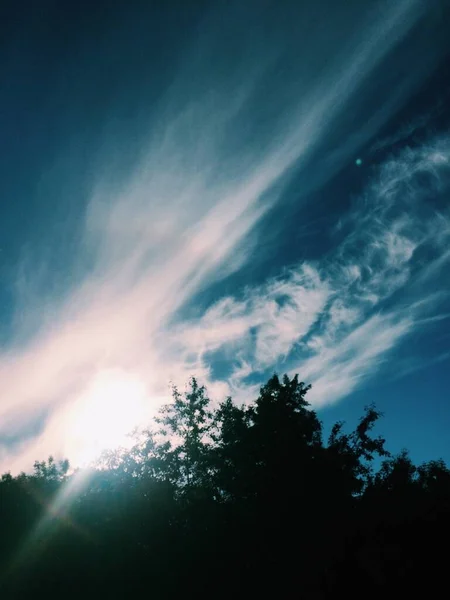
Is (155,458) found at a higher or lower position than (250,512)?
higher

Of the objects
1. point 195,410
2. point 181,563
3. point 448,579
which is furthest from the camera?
point 195,410

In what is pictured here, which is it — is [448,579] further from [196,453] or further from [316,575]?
[196,453]

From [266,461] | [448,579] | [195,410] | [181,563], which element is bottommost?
[181,563]

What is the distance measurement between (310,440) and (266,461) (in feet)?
21.3

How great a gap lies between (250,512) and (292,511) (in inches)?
151

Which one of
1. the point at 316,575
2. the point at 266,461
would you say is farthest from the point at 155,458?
the point at 316,575

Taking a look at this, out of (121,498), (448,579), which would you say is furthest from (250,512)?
(448,579)

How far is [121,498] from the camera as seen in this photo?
1900 centimetres

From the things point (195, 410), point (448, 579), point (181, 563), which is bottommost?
point (181, 563)

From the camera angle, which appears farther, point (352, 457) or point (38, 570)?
point (352, 457)

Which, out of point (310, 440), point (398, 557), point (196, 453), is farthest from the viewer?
point (196, 453)

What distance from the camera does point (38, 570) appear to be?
14992mm

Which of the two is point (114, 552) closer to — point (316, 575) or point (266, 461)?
point (316, 575)

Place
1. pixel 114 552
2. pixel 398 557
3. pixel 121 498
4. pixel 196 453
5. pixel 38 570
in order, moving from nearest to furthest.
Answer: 1. pixel 398 557
2. pixel 38 570
3. pixel 114 552
4. pixel 121 498
5. pixel 196 453
